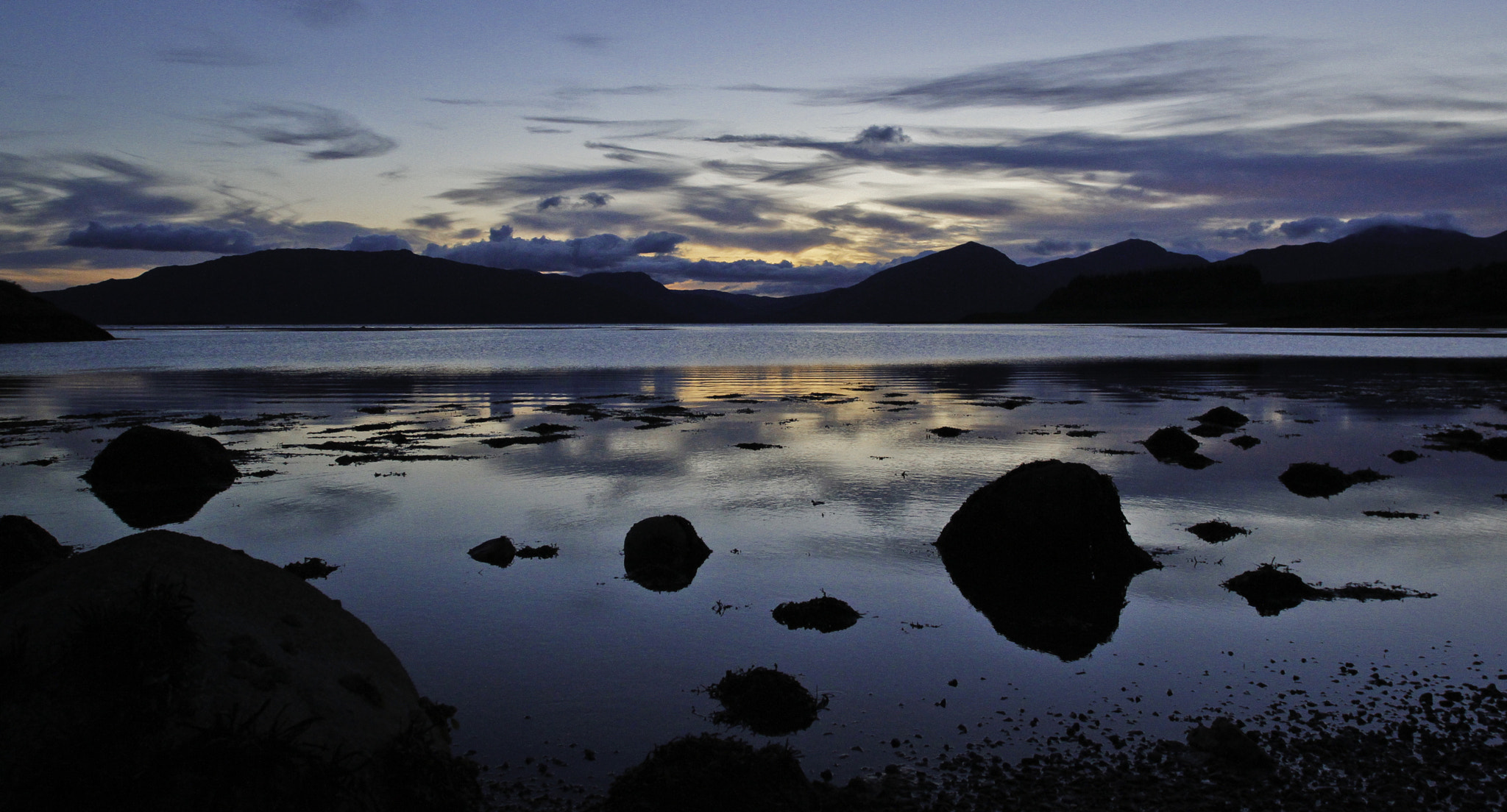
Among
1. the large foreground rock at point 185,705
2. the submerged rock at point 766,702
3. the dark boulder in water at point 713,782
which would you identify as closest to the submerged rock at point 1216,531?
the submerged rock at point 766,702

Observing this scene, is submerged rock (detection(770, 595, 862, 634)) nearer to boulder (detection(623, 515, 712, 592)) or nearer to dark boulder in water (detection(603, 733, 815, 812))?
boulder (detection(623, 515, 712, 592))

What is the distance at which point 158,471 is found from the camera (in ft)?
75.2

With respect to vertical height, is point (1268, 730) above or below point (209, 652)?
A: below

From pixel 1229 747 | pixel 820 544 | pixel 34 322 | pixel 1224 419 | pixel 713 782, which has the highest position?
pixel 34 322

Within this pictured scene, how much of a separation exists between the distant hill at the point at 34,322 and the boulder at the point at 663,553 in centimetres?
15813

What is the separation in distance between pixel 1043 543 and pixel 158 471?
21.6 meters

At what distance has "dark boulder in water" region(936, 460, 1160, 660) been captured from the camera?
14.8m

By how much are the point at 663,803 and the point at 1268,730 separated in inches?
249

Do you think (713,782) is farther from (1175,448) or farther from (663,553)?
(1175,448)

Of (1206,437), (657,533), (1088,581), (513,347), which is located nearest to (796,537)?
(657,533)

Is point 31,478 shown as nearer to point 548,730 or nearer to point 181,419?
point 181,419

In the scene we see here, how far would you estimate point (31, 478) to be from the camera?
936 inches

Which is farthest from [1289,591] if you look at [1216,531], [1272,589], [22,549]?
[22,549]

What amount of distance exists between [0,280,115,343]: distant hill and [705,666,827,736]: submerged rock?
164 meters
